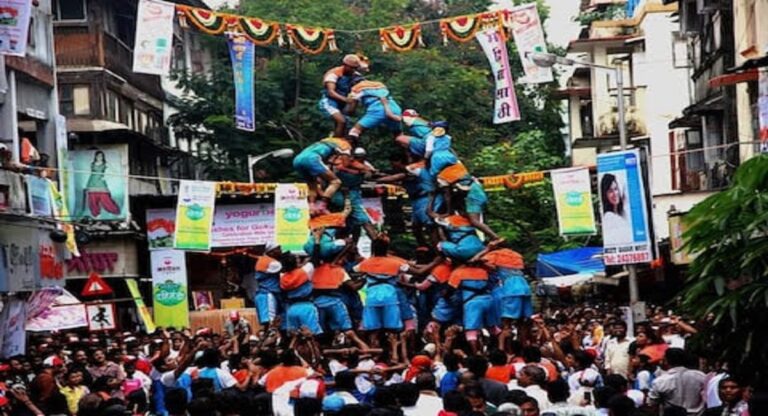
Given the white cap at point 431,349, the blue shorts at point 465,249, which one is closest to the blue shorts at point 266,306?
the blue shorts at point 465,249

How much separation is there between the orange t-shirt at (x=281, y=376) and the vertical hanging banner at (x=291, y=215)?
19.3 metres

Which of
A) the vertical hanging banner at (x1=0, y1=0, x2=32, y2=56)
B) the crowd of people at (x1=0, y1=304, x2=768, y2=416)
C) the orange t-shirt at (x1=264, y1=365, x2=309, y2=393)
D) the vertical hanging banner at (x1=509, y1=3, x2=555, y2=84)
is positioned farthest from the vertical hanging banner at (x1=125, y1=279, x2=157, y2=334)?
the orange t-shirt at (x1=264, y1=365, x2=309, y2=393)

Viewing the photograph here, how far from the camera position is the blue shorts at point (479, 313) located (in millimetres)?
24500

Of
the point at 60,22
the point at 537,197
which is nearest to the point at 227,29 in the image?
the point at 60,22

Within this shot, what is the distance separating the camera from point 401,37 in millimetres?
35688

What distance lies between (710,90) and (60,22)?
17.6 metres

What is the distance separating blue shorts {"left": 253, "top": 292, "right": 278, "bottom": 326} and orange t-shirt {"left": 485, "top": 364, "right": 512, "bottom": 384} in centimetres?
808

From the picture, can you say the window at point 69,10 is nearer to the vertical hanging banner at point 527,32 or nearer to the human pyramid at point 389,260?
the vertical hanging banner at point 527,32

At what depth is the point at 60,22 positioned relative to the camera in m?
47.9

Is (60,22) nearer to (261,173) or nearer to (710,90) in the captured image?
(261,173)

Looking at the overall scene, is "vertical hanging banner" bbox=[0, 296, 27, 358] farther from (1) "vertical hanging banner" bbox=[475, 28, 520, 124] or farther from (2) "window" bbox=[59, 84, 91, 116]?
(2) "window" bbox=[59, 84, 91, 116]

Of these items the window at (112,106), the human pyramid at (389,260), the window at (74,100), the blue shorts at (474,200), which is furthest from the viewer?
the window at (112,106)

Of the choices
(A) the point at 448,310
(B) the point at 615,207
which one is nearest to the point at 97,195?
(B) the point at 615,207

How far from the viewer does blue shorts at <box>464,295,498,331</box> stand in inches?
965
